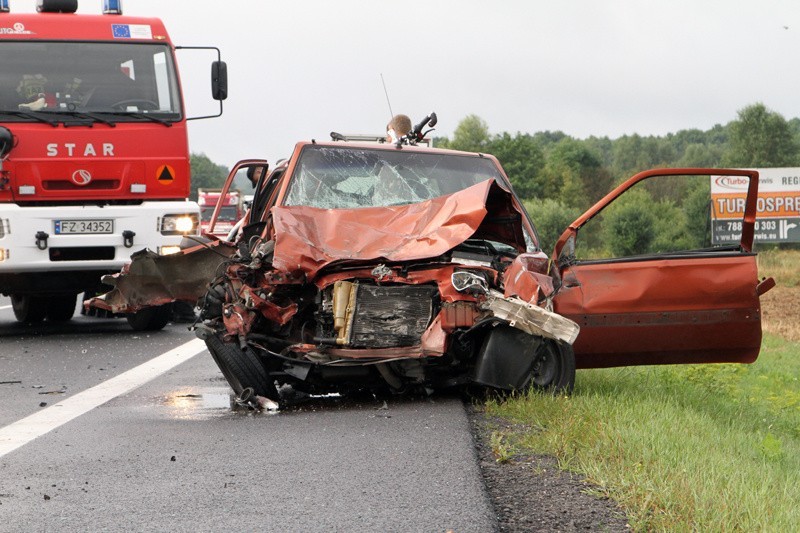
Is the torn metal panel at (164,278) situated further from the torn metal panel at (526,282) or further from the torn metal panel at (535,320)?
the torn metal panel at (535,320)

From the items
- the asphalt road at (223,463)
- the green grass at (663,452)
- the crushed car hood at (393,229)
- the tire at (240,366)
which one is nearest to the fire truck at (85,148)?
the asphalt road at (223,463)

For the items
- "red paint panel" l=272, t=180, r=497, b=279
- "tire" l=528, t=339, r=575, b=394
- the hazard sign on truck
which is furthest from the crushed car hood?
the hazard sign on truck

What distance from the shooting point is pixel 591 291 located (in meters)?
7.52

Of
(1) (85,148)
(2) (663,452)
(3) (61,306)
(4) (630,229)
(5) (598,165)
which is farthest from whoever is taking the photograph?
(5) (598,165)

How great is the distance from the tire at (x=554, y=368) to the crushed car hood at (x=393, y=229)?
2.70 ft

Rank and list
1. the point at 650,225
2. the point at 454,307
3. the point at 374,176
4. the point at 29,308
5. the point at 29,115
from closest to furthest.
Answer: the point at 454,307 < the point at 374,176 < the point at 29,115 < the point at 29,308 < the point at 650,225

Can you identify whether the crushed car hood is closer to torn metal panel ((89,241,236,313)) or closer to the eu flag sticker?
torn metal panel ((89,241,236,313))

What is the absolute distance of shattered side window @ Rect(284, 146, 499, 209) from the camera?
28.8 feet

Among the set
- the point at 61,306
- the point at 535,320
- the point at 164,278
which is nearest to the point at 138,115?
the point at 61,306

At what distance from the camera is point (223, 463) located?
580cm

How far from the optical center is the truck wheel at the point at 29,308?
1575 cm

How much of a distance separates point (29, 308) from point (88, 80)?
3761mm

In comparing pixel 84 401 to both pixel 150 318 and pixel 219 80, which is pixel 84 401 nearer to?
pixel 150 318

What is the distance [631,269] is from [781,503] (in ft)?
9.61
